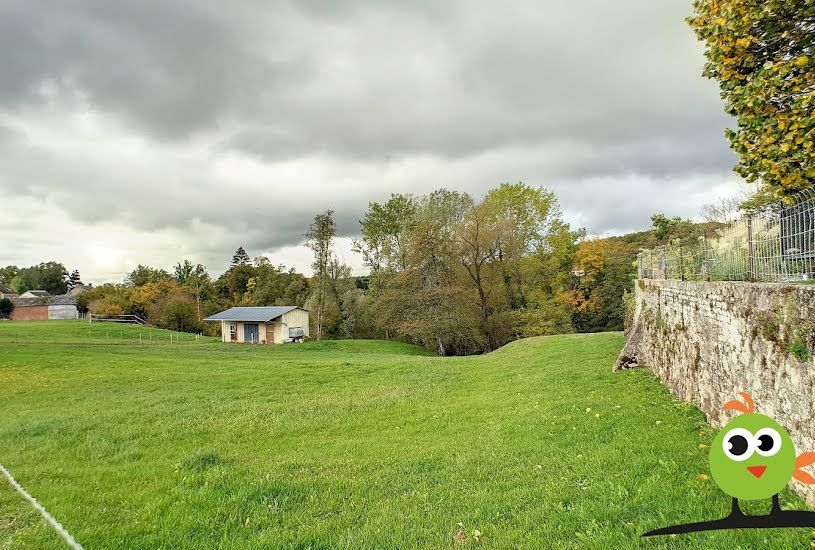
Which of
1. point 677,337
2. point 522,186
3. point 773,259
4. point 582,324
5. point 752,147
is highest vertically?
point 522,186

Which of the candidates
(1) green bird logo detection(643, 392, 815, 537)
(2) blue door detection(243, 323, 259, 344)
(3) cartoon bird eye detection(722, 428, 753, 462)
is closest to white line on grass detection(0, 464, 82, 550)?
(1) green bird logo detection(643, 392, 815, 537)

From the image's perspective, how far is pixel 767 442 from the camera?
1.46m

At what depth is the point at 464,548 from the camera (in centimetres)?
408

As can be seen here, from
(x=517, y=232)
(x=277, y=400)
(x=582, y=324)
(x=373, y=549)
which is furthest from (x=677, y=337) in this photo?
(x=582, y=324)

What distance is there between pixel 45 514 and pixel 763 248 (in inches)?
382

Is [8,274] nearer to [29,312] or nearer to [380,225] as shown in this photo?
[29,312]

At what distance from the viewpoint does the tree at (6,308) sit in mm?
59250

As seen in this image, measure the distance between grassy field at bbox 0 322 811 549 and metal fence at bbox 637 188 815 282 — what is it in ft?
8.39

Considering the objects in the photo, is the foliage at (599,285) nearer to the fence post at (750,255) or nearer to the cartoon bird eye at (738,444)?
the fence post at (750,255)

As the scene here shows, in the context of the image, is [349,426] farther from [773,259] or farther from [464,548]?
[773,259]

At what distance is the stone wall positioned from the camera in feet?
15.3

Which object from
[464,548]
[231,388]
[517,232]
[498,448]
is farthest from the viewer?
[517,232]

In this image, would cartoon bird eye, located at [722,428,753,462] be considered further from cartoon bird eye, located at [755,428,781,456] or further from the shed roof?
the shed roof

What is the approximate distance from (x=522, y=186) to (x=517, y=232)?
451 centimetres
